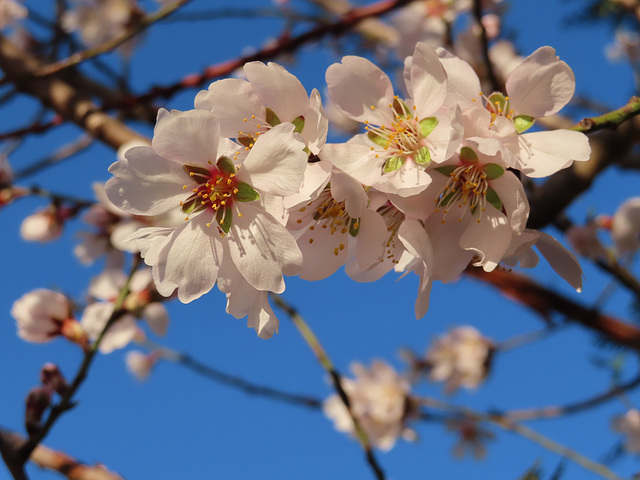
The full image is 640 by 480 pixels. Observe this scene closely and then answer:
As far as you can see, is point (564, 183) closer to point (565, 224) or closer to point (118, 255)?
point (565, 224)

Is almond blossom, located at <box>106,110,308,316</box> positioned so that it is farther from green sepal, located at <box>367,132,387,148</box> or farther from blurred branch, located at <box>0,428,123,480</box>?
blurred branch, located at <box>0,428,123,480</box>

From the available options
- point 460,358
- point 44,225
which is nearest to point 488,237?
point 44,225

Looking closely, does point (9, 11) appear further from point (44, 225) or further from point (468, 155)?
point (468, 155)

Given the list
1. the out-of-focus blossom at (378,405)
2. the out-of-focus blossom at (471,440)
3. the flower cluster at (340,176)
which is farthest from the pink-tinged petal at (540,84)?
the out-of-focus blossom at (471,440)

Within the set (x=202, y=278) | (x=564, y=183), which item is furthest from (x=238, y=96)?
(x=564, y=183)

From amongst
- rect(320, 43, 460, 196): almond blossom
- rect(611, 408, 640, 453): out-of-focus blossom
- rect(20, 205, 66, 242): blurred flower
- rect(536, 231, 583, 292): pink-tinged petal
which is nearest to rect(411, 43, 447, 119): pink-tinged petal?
rect(320, 43, 460, 196): almond blossom
